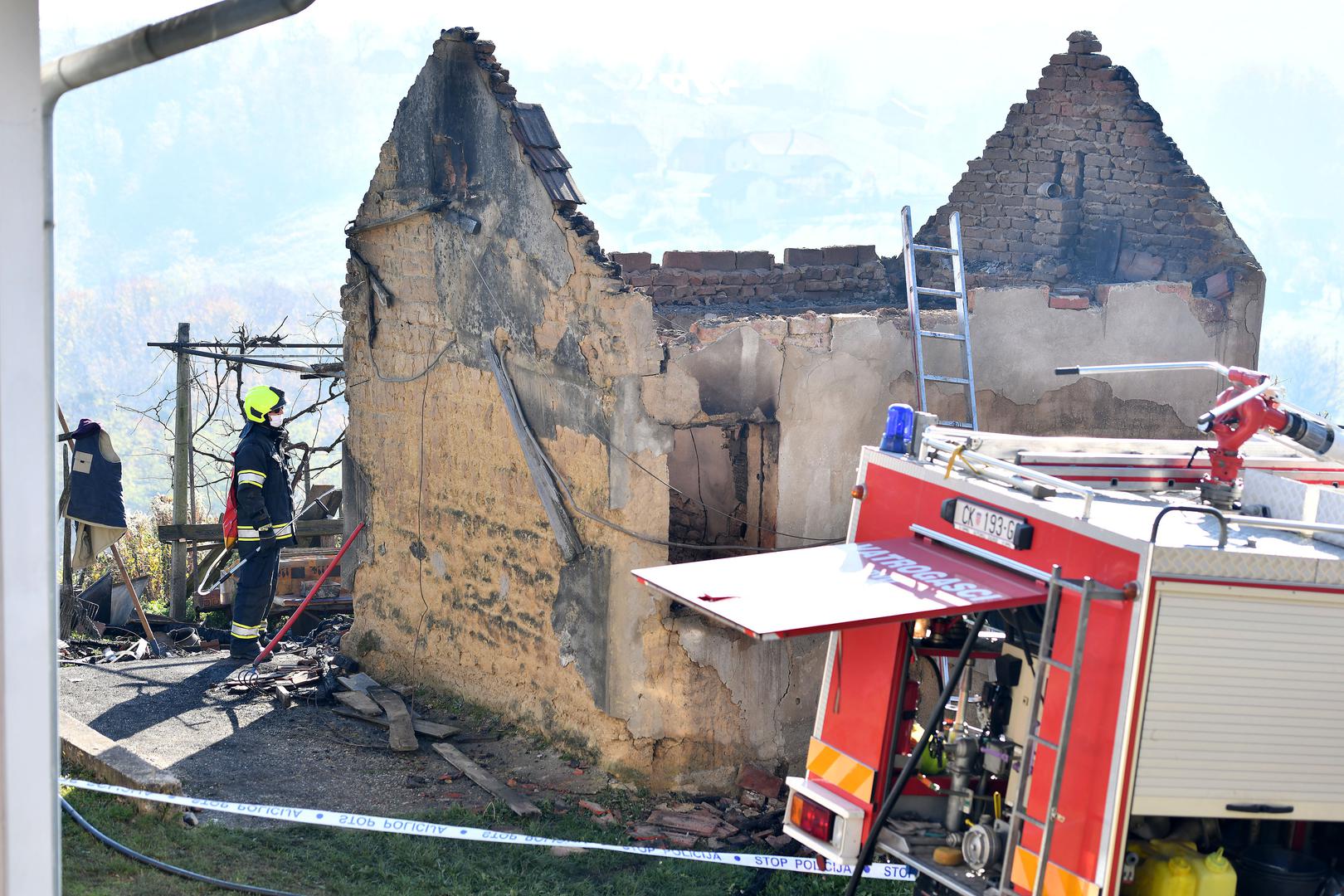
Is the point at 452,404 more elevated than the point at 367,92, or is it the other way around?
the point at 367,92

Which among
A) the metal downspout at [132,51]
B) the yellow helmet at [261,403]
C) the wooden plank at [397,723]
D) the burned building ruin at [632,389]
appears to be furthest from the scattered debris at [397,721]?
the metal downspout at [132,51]

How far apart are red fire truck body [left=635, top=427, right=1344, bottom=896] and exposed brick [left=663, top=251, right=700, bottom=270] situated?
4.48 metres

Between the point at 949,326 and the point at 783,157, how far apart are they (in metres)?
123

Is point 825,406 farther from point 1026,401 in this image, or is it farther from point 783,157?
point 783,157

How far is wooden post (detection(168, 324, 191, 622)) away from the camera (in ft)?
55.1

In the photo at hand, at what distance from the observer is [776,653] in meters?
9.07

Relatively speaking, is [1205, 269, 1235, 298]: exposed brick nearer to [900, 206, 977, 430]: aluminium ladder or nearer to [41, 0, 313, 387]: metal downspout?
[900, 206, 977, 430]: aluminium ladder

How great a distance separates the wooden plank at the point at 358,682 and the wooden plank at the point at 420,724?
330 mm

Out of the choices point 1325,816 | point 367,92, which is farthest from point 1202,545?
point 367,92

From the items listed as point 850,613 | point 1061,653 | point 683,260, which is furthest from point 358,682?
point 1061,653

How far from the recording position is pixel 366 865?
7.67 m

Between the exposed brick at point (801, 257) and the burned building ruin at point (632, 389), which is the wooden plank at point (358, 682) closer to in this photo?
the burned building ruin at point (632, 389)

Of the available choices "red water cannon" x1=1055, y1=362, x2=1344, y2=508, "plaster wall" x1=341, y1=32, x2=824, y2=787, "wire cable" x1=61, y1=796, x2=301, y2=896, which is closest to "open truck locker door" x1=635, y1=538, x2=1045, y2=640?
"red water cannon" x1=1055, y1=362, x2=1344, y2=508

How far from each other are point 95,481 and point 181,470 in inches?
330
